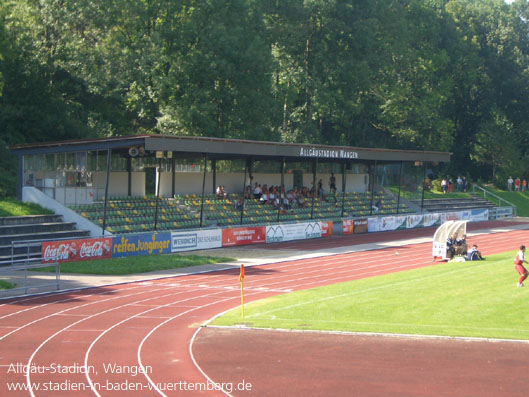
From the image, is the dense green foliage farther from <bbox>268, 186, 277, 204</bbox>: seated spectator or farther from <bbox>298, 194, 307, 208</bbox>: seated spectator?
<bbox>298, 194, 307, 208</bbox>: seated spectator

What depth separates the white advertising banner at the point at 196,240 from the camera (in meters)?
36.4

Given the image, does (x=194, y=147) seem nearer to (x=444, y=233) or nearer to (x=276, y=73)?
(x=444, y=233)

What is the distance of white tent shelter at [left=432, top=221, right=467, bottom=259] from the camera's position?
32644 mm

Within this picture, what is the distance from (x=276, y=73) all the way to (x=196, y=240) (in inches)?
1131

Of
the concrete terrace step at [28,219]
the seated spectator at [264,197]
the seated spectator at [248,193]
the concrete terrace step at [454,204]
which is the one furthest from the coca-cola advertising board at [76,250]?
the concrete terrace step at [454,204]

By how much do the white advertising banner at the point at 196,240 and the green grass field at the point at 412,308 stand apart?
42.6ft

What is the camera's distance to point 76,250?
31500mm

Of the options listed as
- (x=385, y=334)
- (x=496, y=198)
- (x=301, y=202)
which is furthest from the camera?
(x=496, y=198)

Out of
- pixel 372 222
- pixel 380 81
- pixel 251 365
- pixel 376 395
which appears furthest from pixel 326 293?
pixel 380 81

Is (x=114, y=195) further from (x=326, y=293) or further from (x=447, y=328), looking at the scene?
(x=447, y=328)

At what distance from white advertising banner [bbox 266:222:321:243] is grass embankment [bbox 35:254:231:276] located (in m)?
8.19

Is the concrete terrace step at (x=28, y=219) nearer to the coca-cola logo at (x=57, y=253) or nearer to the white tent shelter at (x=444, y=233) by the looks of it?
→ the coca-cola logo at (x=57, y=253)

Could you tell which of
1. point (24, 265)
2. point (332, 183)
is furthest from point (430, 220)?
point (24, 265)

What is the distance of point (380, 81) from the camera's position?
68625 millimetres
